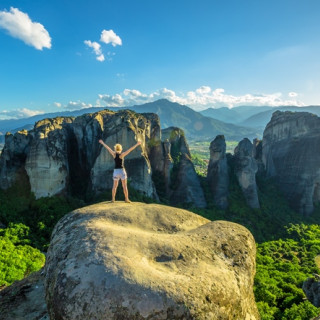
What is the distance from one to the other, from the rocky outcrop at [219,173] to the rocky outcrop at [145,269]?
4450 cm

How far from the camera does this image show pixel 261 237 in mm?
47031

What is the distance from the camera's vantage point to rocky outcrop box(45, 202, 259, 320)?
20.6 feet

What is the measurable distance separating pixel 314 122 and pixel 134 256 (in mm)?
67627

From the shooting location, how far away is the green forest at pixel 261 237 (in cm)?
2233

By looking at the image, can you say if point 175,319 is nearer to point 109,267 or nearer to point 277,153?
point 109,267

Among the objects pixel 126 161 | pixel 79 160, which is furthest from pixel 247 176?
pixel 79 160

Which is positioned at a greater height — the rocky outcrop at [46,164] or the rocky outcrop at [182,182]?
the rocky outcrop at [46,164]

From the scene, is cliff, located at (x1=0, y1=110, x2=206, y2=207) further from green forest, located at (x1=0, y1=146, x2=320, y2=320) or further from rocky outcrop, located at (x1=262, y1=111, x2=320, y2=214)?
rocky outcrop, located at (x1=262, y1=111, x2=320, y2=214)

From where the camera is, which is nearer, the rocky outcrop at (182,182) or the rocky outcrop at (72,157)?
the rocky outcrop at (72,157)

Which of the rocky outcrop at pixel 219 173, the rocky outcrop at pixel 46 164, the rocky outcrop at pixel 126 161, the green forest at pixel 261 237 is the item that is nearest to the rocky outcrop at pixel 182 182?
the green forest at pixel 261 237

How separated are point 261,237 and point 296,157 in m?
25.9

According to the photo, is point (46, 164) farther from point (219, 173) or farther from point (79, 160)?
point (219, 173)

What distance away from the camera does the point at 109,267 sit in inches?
269

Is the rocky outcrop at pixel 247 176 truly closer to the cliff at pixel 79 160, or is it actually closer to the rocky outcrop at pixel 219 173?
the rocky outcrop at pixel 219 173
